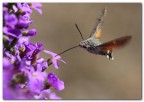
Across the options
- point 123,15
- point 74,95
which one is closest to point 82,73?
point 74,95

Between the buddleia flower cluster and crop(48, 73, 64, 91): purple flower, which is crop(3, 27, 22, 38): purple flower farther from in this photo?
crop(48, 73, 64, 91): purple flower

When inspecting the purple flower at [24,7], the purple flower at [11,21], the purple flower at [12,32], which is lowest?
the purple flower at [12,32]

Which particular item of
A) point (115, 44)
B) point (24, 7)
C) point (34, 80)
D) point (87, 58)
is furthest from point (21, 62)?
point (87, 58)

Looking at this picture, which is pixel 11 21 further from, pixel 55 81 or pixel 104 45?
pixel 104 45

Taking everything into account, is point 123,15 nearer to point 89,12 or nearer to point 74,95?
point 89,12

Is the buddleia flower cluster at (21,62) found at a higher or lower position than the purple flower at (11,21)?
lower

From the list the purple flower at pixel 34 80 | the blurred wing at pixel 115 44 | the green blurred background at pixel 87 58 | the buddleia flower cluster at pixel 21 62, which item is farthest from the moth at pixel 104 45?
the green blurred background at pixel 87 58

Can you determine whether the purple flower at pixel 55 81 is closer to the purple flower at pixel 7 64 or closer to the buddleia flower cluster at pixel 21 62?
the buddleia flower cluster at pixel 21 62
